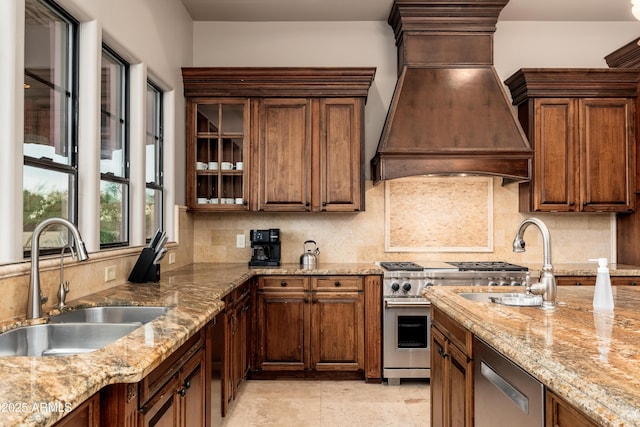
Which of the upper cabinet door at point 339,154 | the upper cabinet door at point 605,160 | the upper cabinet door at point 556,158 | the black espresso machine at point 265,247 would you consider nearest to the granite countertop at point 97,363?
the black espresso machine at point 265,247

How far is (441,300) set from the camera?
2230 mm

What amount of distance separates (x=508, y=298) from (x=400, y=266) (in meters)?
1.75

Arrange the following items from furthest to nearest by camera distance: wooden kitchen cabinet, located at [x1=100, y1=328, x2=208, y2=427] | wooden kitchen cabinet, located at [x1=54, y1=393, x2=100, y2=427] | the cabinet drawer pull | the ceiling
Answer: the ceiling → the cabinet drawer pull → wooden kitchen cabinet, located at [x1=100, y1=328, x2=208, y2=427] → wooden kitchen cabinet, located at [x1=54, y1=393, x2=100, y2=427]

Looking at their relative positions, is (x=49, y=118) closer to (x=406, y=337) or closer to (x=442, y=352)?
(x=442, y=352)

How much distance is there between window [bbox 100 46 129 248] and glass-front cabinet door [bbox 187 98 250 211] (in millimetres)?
1070

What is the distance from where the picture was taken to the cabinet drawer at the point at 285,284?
385cm

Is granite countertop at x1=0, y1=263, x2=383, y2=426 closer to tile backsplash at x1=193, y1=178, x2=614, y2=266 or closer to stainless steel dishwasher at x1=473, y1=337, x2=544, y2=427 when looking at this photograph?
stainless steel dishwasher at x1=473, y1=337, x2=544, y2=427

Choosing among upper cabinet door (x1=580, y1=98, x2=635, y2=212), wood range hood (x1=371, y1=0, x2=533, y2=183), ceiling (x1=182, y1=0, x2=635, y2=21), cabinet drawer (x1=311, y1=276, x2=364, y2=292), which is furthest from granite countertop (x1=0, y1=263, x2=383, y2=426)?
upper cabinet door (x1=580, y1=98, x2=635, y2=212)

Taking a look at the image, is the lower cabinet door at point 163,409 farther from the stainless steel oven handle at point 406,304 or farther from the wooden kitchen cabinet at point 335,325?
the stainless steel oven handle at point 406,304

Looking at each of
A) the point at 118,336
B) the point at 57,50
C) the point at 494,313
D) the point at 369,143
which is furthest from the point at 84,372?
the point at 369,143

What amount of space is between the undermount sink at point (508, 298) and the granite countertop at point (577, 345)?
0.34 feet

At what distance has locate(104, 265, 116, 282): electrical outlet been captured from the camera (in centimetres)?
261

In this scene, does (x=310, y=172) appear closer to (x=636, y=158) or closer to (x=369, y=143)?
(x=369, y=143)

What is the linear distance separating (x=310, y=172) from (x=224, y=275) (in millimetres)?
1221
